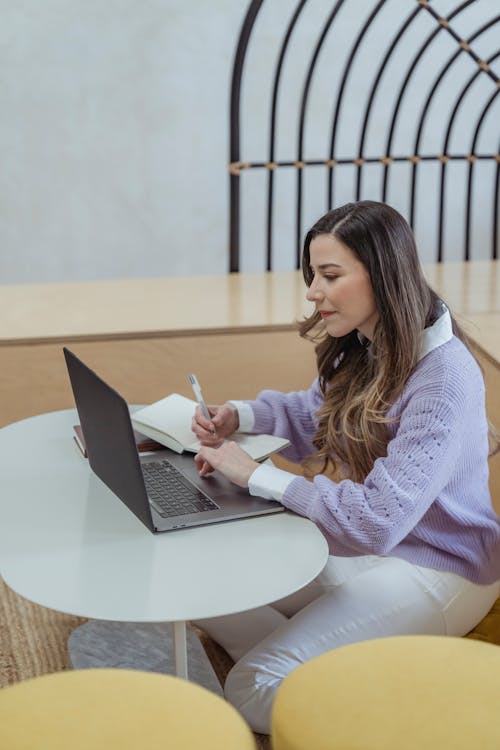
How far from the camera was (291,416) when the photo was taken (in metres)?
2.14

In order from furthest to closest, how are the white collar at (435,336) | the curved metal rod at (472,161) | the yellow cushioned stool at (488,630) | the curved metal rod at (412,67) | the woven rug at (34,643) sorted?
the curved metal rod at (472,161) < the curved metal rod at (412,67) < the woven rug at (34,643) < the yellow cushioned stool at (488,630) < the white collar at (435,336)

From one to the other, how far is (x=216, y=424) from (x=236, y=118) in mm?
1819

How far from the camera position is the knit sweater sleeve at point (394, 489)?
163cm

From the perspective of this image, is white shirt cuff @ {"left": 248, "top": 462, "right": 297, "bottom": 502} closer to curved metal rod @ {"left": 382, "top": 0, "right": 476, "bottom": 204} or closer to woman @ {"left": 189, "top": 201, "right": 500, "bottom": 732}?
woman @ {"left": 189, "top": 201, "right": 500, "bottom": 732}

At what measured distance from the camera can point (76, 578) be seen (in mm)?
1466

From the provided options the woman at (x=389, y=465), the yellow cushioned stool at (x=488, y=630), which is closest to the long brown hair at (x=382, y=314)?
the woman at (x=389, y=465)

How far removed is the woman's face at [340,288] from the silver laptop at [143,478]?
1.12 feet

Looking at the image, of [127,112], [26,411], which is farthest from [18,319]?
[127,112]

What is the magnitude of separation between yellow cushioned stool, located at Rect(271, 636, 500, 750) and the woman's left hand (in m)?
0.36

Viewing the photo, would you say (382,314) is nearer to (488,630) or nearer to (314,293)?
(314,293)

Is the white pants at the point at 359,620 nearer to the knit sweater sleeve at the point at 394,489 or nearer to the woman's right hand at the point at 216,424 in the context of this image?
the knit sweater sleeve at the point at 394,489

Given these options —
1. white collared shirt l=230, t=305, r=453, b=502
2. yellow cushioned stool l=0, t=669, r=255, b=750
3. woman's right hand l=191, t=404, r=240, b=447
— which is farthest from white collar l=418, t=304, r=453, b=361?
yellow cushioned stool l=0, t=669, r=255, b=750

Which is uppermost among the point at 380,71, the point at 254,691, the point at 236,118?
the point at 380,71

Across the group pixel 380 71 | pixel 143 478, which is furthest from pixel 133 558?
pixel 380 71
